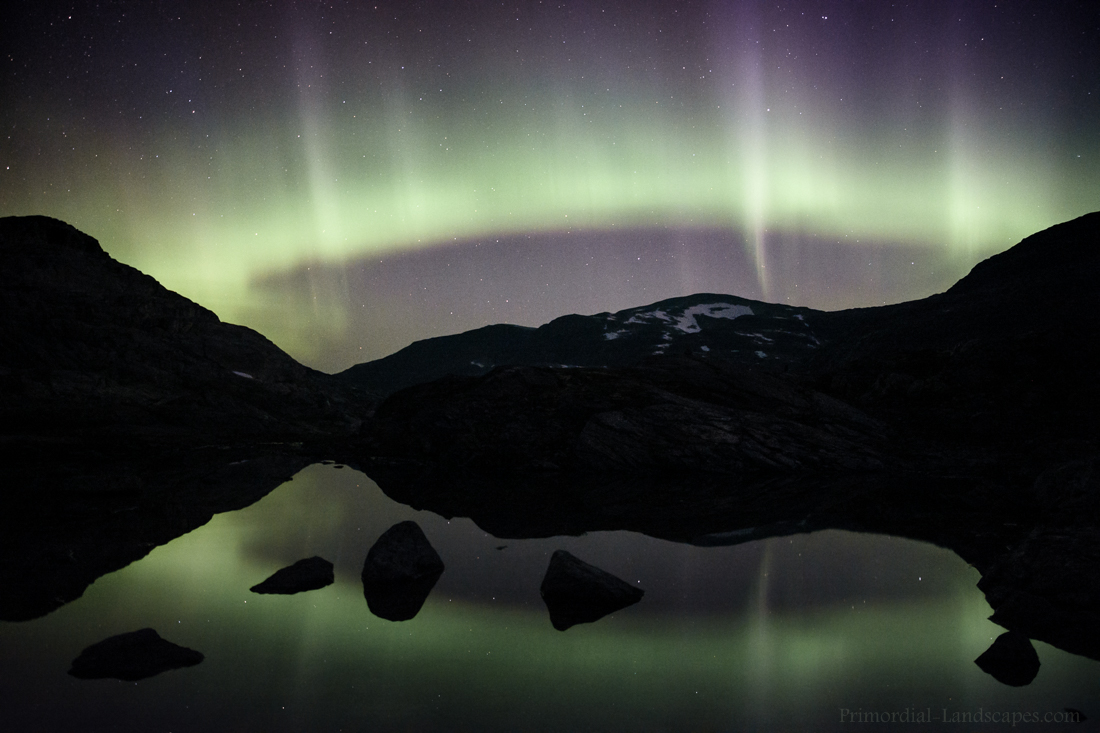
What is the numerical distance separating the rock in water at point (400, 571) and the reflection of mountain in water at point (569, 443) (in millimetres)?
4222

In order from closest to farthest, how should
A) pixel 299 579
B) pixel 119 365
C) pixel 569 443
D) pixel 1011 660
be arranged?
pixel 1011 660 < pixel 299 579 < pixel 569 443 < pixel 119 365

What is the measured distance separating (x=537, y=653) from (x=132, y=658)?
4.58m

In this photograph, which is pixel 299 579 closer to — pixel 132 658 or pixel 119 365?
pixel 132 658

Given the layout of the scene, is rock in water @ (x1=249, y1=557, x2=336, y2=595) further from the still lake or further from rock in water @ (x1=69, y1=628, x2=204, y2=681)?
rock in water @ (x1=69, y1=628, x2=204, y2=681)

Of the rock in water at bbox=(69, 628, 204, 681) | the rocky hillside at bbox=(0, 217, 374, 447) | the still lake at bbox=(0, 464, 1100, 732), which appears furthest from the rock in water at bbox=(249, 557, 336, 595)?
the rocky hillside at bbox=(0, 217, 374, 447)

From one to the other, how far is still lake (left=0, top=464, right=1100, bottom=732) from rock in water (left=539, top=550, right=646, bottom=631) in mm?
232

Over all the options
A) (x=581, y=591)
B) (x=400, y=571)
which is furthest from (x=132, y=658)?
(x=581, y=591)

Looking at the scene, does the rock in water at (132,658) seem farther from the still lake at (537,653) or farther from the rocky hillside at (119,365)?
the rocky hillside at (119,365)

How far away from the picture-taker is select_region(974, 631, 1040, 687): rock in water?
686cm

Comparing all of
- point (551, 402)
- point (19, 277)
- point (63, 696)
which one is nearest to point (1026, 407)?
point (551, 402)

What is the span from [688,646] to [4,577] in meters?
11.0

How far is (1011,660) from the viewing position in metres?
7.07

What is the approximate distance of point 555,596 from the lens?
31.3 feet

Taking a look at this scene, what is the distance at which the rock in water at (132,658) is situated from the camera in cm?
665
